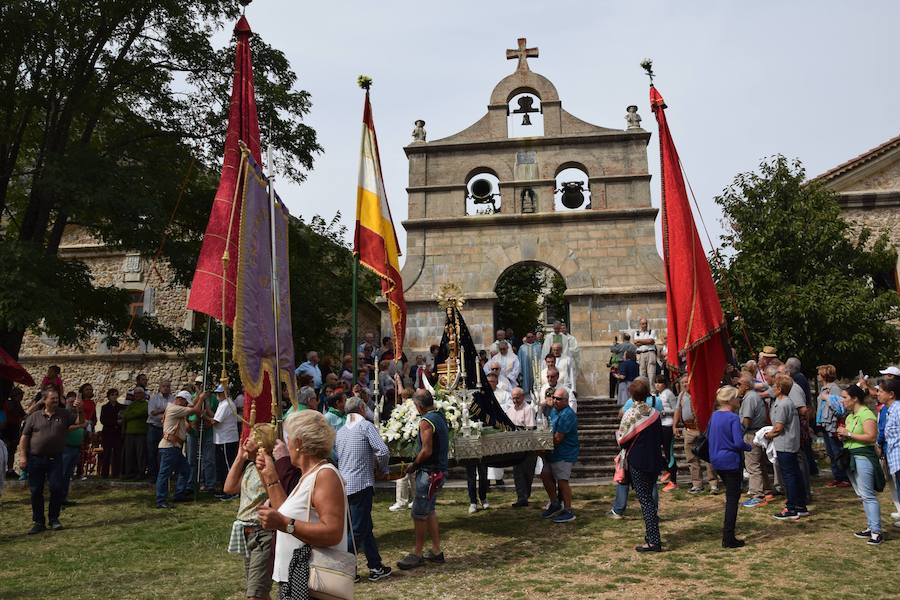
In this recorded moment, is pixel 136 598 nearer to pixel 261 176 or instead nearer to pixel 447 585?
pixel 447 585

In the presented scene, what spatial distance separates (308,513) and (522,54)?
20.2m

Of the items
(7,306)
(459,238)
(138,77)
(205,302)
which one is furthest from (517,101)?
(205,302)

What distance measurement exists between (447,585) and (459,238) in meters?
14.4

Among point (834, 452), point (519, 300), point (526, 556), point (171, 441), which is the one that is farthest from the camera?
point (519, 300)

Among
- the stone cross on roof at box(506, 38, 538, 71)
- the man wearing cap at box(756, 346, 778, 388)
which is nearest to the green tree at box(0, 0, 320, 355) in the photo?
the stone cross on roof at box(506, 38, 538, 71)

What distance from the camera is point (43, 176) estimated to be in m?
12.8

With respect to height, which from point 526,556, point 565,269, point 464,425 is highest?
point 565,269

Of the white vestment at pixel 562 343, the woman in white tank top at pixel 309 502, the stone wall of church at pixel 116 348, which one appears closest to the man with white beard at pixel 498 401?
the white vestment at pixel 562 343

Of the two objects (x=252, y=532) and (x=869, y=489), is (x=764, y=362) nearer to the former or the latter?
(x=869, y=489)

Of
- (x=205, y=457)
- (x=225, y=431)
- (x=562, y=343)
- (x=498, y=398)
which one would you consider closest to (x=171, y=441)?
(x=225, y=431)

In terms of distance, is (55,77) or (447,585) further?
(55,77)

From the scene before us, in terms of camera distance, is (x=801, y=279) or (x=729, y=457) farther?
(x=801, y=279)

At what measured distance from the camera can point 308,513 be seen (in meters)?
3.48

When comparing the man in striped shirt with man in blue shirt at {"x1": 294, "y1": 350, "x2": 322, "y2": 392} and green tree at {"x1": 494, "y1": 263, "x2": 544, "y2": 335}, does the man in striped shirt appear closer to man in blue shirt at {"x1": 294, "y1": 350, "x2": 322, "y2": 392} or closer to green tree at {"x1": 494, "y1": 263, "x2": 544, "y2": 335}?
man in blue shirt at {"x1": 294, "y1": 350, "x2": 322, "y2": 392}
